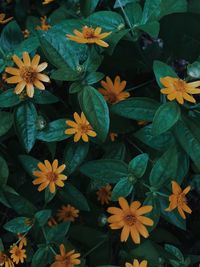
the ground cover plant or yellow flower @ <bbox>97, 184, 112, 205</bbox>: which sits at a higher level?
the ground cover plant

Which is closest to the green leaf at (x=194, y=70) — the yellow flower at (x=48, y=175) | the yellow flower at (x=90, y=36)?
the yellow flower at (x=90, y=36)

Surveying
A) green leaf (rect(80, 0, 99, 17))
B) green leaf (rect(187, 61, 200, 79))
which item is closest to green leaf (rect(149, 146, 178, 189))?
green leaf (rect(187, 61, 200, 79))

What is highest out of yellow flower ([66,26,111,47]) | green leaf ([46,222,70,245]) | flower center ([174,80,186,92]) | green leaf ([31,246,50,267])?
yellow flower ([66,26,111,47])

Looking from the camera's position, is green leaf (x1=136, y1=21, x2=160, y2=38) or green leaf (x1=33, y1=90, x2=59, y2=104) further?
green leaf (x1=33, y1=90, x2=59, y2=104)

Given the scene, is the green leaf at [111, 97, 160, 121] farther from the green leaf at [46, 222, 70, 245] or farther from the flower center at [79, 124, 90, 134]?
the green leaf at [46, 222, 70, 245]

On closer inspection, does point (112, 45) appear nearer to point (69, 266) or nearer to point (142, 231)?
point (142, 231)
